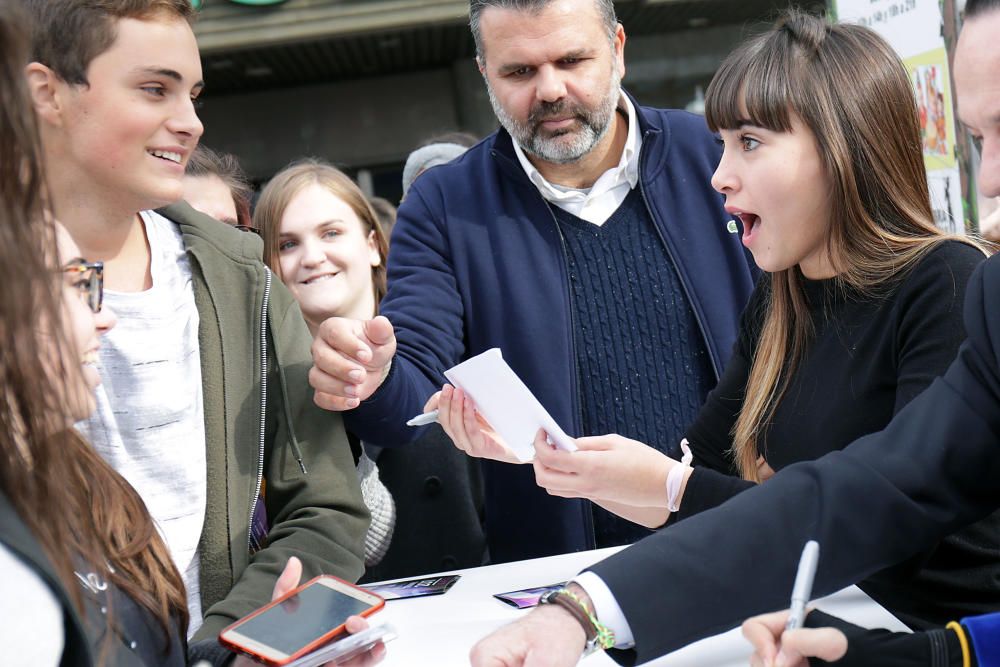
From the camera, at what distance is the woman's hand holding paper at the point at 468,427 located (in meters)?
2.30

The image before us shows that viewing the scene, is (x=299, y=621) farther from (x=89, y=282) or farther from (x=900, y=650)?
(x=900, y=650)

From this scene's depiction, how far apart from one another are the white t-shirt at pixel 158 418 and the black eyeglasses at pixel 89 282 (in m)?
0.63

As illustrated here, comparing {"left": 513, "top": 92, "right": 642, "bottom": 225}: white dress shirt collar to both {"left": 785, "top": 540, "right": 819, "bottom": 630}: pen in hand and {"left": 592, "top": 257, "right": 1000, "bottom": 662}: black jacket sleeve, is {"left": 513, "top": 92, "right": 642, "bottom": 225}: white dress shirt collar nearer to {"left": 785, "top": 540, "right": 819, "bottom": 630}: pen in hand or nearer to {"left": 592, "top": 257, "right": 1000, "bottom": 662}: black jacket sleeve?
{"left": 592, "top": 257, "right": 1000, "bottom": 662}: black jacket sleeve

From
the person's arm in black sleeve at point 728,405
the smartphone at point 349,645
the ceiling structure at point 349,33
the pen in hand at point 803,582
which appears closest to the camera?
the pen in hand at point 803,582

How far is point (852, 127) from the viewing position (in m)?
2.07

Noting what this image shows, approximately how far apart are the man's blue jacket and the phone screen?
953mm

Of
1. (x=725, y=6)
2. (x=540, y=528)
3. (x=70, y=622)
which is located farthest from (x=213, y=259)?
(x=725, y=6)

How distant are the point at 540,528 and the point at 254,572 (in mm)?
949

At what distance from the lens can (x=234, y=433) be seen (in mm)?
2299

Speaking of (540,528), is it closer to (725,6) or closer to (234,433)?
(234,433)

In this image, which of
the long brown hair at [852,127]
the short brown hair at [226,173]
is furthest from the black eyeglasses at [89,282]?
the short brown hair at [226,173]

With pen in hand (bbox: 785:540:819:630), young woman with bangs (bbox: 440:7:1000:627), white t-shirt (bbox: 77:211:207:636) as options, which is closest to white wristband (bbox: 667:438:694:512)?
young woman with bangs (bbox: 440:7:1000:627)

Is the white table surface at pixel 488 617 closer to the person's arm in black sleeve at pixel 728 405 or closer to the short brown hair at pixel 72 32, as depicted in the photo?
the person's arm in black sleeve at pixel 728 405

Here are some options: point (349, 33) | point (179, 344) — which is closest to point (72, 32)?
point (179, 344)
